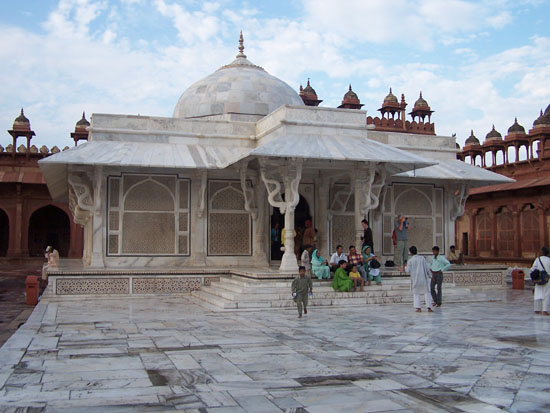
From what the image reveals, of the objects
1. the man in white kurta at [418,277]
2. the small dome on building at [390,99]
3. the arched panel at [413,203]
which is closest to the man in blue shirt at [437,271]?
the man in white kurta at [418,277]

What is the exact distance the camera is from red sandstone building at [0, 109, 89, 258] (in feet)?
92.7

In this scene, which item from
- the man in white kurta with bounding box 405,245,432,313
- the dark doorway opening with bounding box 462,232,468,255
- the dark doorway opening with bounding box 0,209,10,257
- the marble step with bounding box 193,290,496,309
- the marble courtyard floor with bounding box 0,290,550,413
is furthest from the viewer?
the dark doorway opening with bounding box 462,232,468,255

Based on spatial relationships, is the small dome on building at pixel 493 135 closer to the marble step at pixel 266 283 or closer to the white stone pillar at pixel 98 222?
the marble step at pixel 266 283

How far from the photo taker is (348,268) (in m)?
12.2

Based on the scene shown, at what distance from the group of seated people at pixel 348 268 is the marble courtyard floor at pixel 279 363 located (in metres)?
1.92

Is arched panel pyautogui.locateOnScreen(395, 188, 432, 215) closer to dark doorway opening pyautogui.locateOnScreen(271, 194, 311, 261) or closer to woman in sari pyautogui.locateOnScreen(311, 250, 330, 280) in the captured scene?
dark doorway opening pyautogui.locateOnScreen(271, 194, 311, 261)

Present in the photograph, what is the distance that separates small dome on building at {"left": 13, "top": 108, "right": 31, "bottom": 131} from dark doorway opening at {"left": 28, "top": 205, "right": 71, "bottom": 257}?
407 centimetres

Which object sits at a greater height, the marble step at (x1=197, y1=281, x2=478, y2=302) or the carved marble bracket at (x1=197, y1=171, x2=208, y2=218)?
the carved marble bracket at (x1=197, y1=171, x2=208, y2=218)

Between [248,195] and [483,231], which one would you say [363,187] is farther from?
[483,231]

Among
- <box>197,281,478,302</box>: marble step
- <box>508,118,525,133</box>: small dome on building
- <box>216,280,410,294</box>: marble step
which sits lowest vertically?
<box>197,281,478,302</box>: marble step

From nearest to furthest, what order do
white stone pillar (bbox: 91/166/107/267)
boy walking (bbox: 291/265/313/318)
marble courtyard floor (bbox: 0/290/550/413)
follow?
marble courtyard floor (bbox: 0/290/550/413), boy walking (bbox: 291/265/313/318), white stone pillar (bbox: 91/166/107/267)

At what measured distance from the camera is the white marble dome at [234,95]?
17359mm

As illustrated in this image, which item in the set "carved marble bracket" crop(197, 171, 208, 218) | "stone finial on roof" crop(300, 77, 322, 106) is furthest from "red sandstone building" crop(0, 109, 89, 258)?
"carved marble bracket" crop(197, 171, 208, 218)

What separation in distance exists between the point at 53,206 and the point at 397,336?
25477 millimetres
